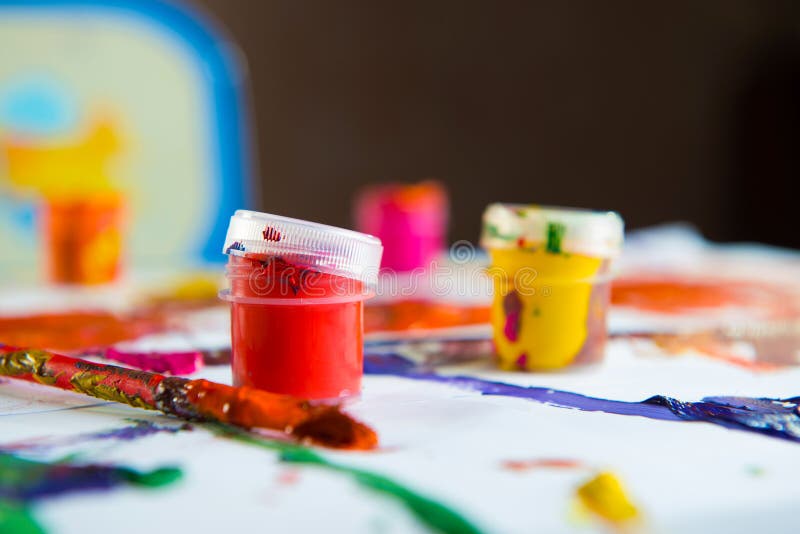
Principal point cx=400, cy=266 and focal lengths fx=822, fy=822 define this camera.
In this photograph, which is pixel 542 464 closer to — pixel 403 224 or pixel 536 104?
pixel 403 224

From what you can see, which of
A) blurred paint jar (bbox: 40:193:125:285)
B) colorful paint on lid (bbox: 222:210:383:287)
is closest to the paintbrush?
colorful paint on lid (bbox: 222:210:383:287)

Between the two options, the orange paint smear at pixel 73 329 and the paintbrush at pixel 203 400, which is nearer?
the paintbrush at pixel 203 400

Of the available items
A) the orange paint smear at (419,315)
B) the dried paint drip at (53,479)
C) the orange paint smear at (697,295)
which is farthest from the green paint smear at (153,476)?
the orange paint smear at (697,295)

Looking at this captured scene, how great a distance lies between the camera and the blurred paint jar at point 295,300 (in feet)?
2.16

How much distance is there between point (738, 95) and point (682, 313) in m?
1.88

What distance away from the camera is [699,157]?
9.01 feet

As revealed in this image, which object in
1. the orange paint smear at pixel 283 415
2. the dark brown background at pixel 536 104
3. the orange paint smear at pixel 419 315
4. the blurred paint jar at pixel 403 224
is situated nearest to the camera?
the orange paint smear at pixel 283 415

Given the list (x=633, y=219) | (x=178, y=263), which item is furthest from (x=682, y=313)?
(x=633, y=219)

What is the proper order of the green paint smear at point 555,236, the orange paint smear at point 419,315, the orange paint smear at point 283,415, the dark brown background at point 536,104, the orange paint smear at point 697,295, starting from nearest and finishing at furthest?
the orange paint smear at point 283,415, the green paint smear at point 555,236, the orange paint smear at point 419,315, the orange paint smear at point 697,295, the dark brown background at point 536,104

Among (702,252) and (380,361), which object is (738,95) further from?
(380,361)

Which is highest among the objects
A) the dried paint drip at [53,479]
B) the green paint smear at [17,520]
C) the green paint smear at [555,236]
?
the green paint smear at [555,236]

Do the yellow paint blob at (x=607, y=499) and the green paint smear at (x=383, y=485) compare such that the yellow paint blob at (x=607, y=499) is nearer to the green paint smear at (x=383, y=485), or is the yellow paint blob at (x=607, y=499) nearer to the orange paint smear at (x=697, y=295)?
the green paint smear at (x=383, y=485)

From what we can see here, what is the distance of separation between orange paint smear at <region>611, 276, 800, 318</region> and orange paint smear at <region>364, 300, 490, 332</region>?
0.23m

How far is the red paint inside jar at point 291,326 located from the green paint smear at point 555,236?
22 cm
